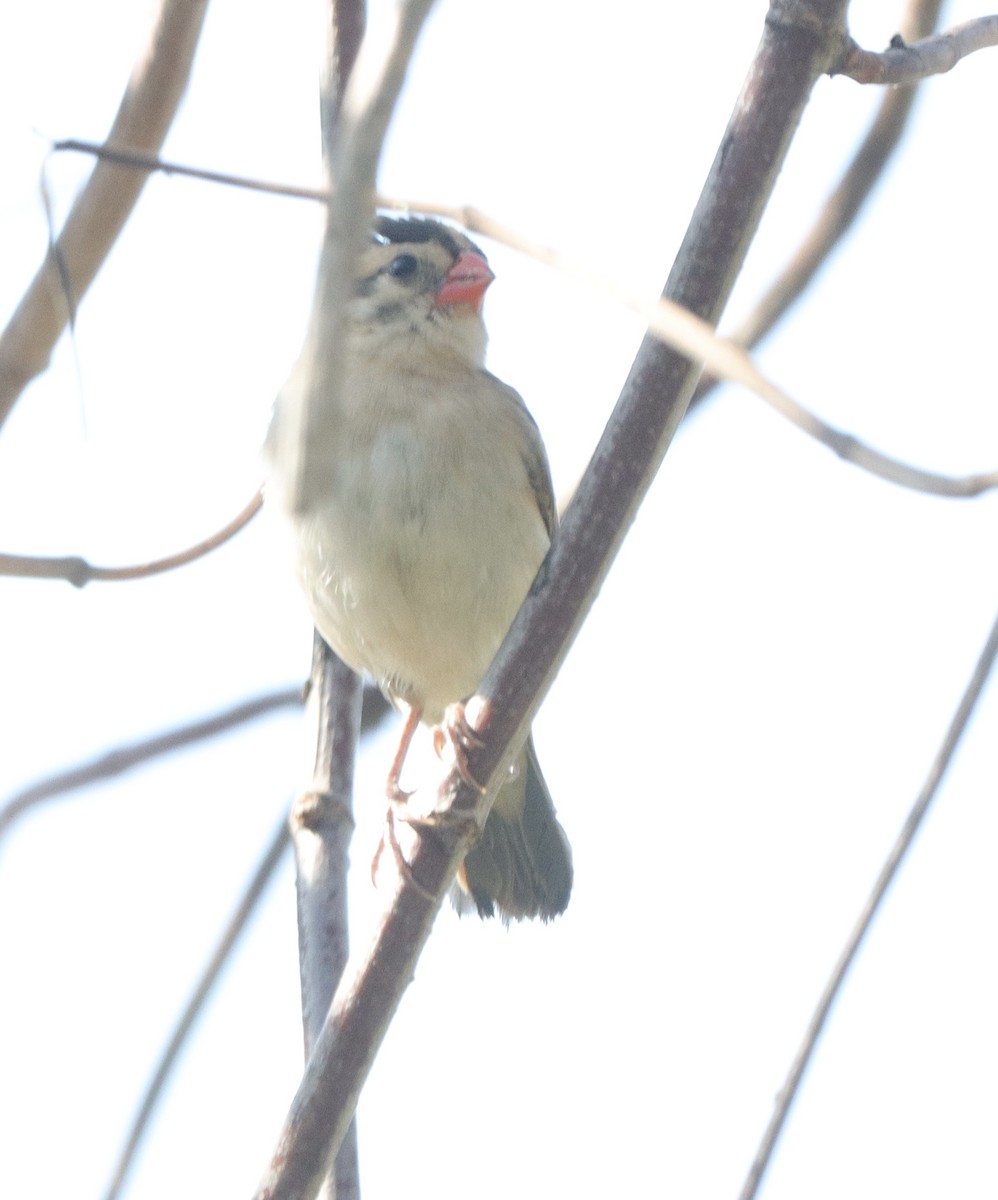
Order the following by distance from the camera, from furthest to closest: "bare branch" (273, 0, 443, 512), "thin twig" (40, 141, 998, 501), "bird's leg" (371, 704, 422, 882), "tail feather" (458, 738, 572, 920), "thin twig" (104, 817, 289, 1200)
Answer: "tail feather" (458, 738, 572, 920) < "bird's leg" (371, 704, 422, 882) < "thin twig" (104, 817, 289, 1200) < "thin twig" (40, 141, 998, 501) < "bare branch" (273, 0, 443, 512)

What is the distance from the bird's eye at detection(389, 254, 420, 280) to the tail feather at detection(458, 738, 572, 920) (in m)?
1.49

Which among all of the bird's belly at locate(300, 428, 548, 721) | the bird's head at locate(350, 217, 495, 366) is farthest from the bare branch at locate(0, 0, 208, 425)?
the bird's head at locate(350, 217, 495, 366)

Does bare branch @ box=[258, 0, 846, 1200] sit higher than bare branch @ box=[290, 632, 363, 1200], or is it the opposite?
bare branch @ box=[258, 0, 846, 1200]

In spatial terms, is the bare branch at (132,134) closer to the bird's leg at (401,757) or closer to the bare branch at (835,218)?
the bare branch at (835,218)

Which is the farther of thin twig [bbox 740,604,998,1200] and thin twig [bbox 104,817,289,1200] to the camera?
thin twig [bbox 104,817,289,1200]

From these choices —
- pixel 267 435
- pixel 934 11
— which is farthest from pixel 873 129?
pixel 267 435

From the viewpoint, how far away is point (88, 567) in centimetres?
288

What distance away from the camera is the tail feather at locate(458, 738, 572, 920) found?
16.3 ft

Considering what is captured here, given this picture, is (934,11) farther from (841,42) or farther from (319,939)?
(319,939)

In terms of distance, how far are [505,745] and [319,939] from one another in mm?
1109

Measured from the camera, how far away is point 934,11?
384cm

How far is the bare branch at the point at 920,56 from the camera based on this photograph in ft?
7.56

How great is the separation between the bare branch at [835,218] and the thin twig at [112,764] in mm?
1401

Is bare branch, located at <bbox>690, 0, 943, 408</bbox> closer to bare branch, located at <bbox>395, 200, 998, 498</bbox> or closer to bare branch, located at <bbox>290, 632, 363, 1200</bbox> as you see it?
bare branch, located at <bbox>290, 632, 363, 1200</bbox>
